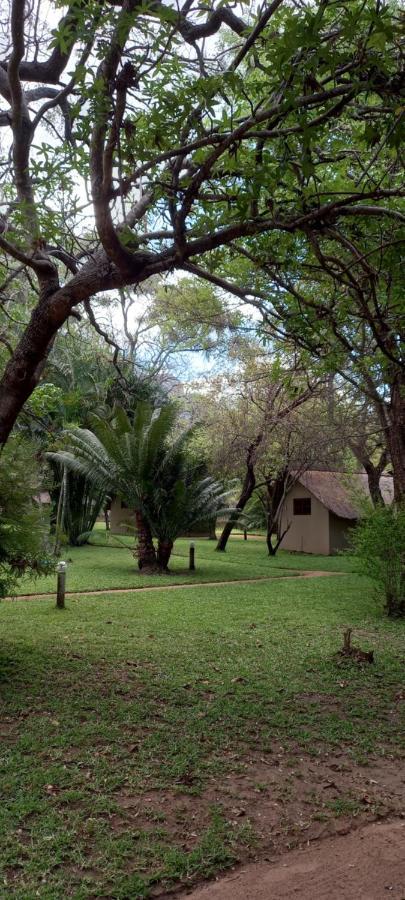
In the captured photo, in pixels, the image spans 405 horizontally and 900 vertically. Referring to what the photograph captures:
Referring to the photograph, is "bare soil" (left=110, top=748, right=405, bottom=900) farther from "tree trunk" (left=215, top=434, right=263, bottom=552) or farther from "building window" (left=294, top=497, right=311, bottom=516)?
"building window" (left=294, top=497, right=311, bottom=516)

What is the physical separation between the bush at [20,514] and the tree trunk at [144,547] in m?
10.2

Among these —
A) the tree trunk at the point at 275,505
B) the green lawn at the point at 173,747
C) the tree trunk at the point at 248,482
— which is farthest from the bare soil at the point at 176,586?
the tree trunk at the point at 275,505

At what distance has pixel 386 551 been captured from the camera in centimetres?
990

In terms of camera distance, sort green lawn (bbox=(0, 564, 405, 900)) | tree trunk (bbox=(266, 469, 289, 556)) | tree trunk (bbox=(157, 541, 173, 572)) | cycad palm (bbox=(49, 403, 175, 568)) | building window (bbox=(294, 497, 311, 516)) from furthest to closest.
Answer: building window (bbox=(294, 497, 311, 516)) < tree trunk (bbox=(266, 469, 289, 556)) < tree trunk (bbox=(157, 541, 173, 572)) < cycad palm (bbox=(49, 403, 175, 568)) < green lawn (bbox=(0, 564, 405, 900))

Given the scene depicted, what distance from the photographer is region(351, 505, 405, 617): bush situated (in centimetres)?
985

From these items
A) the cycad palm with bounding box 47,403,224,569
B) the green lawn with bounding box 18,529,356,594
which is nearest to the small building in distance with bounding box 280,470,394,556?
the green lawn with bounding box 18,529,356,594

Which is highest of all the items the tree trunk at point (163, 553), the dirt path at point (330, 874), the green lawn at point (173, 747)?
the tree trunk at point (163, 553)

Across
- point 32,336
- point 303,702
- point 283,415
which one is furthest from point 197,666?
point 283,415

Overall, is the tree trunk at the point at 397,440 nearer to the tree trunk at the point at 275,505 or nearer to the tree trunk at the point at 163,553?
the tree trunk at the point at 163,553

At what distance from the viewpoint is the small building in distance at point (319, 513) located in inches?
945

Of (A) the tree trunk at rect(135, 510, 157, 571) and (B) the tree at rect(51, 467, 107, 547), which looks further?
(B) the tree at rect(51, 467, 107, 547)

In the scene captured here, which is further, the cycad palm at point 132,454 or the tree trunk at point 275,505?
the tree trunk at point 275,505

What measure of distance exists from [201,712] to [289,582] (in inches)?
398

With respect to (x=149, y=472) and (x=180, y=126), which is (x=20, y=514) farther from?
(x=149, y=472)
